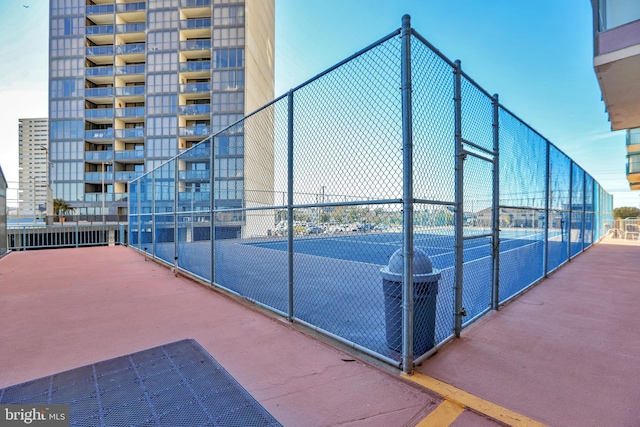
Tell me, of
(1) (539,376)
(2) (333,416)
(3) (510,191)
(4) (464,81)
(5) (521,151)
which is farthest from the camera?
(5) (521,151)

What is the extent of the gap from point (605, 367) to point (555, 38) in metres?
23.2

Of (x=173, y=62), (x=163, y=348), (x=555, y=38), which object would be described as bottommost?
(x=163, y=348)

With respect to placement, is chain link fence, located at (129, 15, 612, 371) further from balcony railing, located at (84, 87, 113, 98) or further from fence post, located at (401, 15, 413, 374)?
balcony railing, located at (84, 87, 113, 98)

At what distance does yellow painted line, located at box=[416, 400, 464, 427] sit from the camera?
94.5 inches

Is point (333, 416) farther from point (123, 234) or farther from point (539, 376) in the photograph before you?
point (123, 234)

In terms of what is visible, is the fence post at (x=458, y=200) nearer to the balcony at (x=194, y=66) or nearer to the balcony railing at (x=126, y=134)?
the balcony at (x=194, y=66)

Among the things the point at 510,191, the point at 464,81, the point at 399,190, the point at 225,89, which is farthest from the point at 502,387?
the point at 225,89

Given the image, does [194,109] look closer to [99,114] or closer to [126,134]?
[126,134]

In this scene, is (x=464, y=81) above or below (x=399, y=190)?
above

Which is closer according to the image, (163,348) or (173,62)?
(163,348)

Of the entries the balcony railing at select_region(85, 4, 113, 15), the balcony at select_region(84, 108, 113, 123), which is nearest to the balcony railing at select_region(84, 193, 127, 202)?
the balcony at select_region(84, 108, 113, 123)

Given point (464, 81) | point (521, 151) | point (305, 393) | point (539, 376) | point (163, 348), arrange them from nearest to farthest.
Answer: point (305, 393) → point (539, 376) → point (163, 348) → point (464, 81) → point (521, 151)

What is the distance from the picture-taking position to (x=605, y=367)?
3.26 meters

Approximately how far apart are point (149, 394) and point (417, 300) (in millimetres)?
2608
